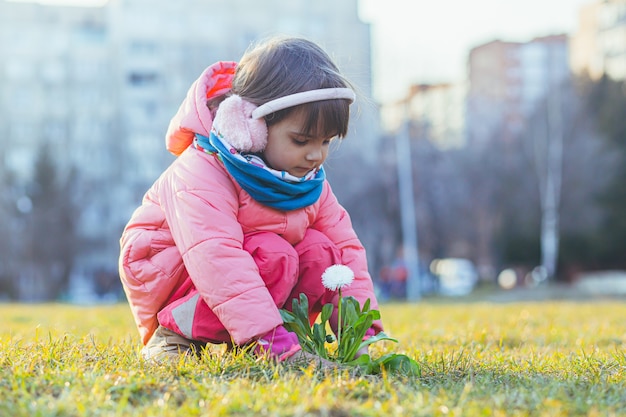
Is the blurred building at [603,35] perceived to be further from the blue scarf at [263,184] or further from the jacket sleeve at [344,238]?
the blue scarf at [263,184]

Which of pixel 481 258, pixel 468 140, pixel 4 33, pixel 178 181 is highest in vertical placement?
pixel 4 33

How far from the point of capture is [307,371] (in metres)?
2.24

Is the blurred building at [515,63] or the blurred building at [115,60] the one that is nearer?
the blurred building at [115,60]

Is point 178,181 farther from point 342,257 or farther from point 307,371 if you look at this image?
point 307,371

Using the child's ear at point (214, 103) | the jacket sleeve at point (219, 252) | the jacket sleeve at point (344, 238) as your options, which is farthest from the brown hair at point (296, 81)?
the jacket sleeve at point (344, 238)

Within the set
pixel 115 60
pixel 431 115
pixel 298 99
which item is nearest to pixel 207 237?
pixel 298 99

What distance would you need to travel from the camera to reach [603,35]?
52438mm

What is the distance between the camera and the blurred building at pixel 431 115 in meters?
26.4

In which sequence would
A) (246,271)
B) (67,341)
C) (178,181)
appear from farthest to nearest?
1. (67,341)
2. (178,181)
3. (246,271)

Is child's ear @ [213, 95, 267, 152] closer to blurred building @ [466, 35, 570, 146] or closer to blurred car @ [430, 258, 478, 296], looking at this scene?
blurred car @ [430, 258, 478, 296]

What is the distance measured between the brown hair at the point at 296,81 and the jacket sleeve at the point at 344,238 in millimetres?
431

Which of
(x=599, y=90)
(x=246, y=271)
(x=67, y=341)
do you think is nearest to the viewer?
(x=246, y=271)

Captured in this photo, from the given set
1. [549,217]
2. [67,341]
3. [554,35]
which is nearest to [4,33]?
[549,217]

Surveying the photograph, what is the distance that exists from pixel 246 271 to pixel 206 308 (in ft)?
0.86
